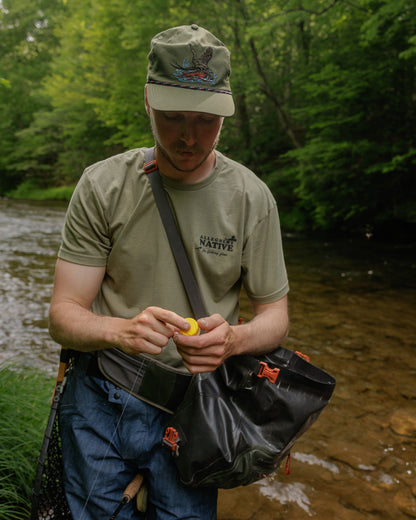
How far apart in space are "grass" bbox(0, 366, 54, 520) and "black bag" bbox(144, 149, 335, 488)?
1.20 meters

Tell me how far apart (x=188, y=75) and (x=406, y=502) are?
289 centimetres

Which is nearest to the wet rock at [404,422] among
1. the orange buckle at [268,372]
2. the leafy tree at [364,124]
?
the orange buckle at [268,372]

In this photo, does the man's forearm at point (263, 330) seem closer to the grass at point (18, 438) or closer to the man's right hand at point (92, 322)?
the man's right hand at point (92, 322)

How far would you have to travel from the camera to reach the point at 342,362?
4984 mm

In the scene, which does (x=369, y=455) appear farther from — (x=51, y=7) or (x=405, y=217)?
(x=51, y=7)

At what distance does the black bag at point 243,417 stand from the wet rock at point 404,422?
247 centimetres

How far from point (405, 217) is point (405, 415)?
765cm

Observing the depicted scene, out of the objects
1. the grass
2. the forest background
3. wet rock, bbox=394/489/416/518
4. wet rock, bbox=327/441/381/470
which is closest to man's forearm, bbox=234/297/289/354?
the grass

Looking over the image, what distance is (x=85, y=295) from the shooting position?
1737 millimetres

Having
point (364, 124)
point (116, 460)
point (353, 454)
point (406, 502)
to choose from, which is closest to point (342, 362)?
point (353, 454)

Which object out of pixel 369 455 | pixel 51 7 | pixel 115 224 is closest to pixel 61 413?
pixel 115 224

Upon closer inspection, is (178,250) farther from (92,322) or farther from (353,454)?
(353,454)

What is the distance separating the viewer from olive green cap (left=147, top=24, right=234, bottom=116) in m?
1.65

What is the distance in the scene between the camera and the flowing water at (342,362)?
2938 mm
